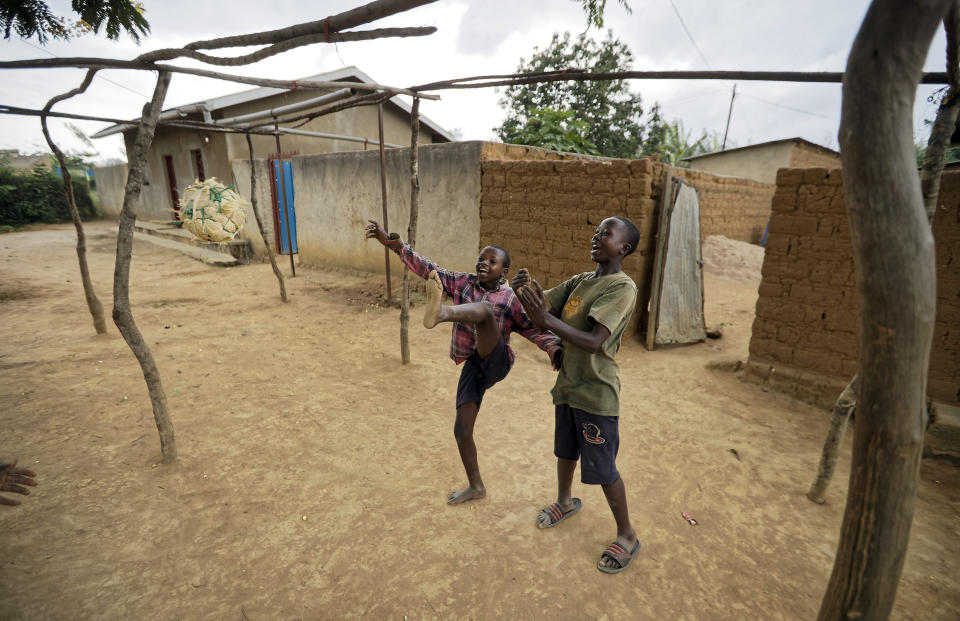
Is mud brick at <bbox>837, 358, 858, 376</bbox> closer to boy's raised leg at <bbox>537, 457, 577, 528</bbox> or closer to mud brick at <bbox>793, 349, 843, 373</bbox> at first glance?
mud brick at <bbox>793, 349, 843, 373</bbox>

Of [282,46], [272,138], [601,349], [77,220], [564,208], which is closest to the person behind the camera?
[601,349]

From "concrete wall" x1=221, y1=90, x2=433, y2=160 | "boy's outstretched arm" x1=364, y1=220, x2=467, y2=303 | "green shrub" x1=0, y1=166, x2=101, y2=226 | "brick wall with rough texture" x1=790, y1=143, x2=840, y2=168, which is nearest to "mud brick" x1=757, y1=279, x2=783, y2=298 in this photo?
"boy's outstretched arm" x1=364, y1=220, x2=467, y2=303

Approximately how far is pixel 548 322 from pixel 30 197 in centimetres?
2507

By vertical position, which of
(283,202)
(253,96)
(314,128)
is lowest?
(283,202)

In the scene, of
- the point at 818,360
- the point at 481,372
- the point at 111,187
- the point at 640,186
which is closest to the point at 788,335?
the point at 818,360

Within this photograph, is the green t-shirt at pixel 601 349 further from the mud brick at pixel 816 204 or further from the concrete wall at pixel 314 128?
the concrete wall at pixel 314 128

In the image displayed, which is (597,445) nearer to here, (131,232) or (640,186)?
(131,232)

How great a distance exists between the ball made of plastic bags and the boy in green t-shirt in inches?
223

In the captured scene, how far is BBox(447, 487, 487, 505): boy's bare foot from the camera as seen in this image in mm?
2691

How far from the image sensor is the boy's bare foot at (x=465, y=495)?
269cm

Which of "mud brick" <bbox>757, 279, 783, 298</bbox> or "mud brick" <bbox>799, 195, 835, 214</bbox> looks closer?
"mud brick" <bbox>799, 195, 835, 214</bbox>

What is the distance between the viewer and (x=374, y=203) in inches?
318

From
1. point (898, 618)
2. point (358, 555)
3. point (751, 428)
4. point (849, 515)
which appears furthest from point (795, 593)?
point (358, 555)

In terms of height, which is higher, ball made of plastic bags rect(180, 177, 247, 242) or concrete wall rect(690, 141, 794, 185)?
concrete wall rect(690, 141, 794, 185)
